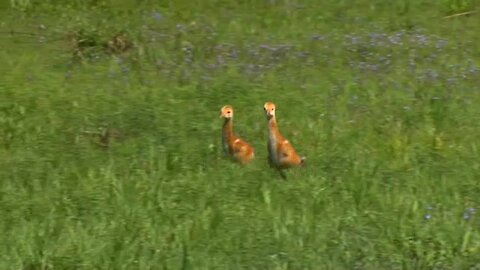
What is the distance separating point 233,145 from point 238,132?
3.22 ft

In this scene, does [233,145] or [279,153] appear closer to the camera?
[279,153]

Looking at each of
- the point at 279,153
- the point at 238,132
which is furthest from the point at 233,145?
the point at 238,132

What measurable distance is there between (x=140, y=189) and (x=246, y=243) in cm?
106

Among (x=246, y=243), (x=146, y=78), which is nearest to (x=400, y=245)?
(x=246, y=243)

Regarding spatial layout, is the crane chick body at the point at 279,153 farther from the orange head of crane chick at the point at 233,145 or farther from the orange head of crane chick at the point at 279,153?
the orange head of crane chick at the point at 233,145

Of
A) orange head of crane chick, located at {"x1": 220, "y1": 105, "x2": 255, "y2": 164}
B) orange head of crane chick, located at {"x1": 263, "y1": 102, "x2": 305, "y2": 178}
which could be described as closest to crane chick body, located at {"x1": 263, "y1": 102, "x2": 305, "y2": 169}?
orange head of crane chick, located at {"x1": 263, "y1": 102, "x2": 305, "y2": 178}

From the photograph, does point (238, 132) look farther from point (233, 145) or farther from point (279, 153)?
point (279, 153)

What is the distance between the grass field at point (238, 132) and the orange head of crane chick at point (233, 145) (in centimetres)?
9

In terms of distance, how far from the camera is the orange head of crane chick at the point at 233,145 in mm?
7668

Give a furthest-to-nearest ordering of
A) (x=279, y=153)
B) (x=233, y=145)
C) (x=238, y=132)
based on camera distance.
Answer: (x=238, y=132)
(x=233, y=145)
(x=279, y=153)

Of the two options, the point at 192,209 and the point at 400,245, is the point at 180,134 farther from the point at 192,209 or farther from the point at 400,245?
the point at 400,245

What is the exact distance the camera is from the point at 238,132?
873 centimetres

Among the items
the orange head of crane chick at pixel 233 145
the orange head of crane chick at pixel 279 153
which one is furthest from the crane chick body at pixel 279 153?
the orange head of crane chick at pixel 233 145

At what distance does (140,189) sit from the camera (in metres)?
7.08
